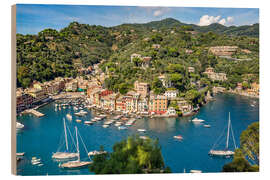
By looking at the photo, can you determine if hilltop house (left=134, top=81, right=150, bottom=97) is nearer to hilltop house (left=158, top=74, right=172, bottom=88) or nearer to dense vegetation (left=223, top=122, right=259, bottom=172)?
hilltop house (left=158, top=74, right=172, bottom=88)

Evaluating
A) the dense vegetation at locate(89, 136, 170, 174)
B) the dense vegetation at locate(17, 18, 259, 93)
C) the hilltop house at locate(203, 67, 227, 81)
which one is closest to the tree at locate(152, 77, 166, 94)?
the dense vegetation at locate(17, 18, 259, 93)

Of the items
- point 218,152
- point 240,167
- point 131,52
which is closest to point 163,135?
point 218,152

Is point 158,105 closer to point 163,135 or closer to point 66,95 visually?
point 163,135

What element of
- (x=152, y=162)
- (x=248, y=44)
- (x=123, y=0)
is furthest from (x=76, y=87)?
(x=248, y=44)

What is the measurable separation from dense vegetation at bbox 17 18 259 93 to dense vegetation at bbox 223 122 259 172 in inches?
103

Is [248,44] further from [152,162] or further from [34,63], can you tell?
[34,63]

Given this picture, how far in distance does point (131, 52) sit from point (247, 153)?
20.0 ft

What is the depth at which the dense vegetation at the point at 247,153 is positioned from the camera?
14.0 feet

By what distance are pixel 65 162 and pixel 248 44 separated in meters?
5.90

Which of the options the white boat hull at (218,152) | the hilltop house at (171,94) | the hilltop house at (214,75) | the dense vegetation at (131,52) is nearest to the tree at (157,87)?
the dense vegetation at (131,52)

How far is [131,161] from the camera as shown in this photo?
3.95 meters

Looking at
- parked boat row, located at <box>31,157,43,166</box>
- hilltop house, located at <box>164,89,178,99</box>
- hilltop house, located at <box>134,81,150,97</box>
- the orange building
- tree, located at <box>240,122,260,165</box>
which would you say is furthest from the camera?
hilltop house, located at <box>164,89,178,99</box>

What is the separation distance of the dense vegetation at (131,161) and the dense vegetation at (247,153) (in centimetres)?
109

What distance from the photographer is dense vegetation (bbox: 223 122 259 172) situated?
4.27m
